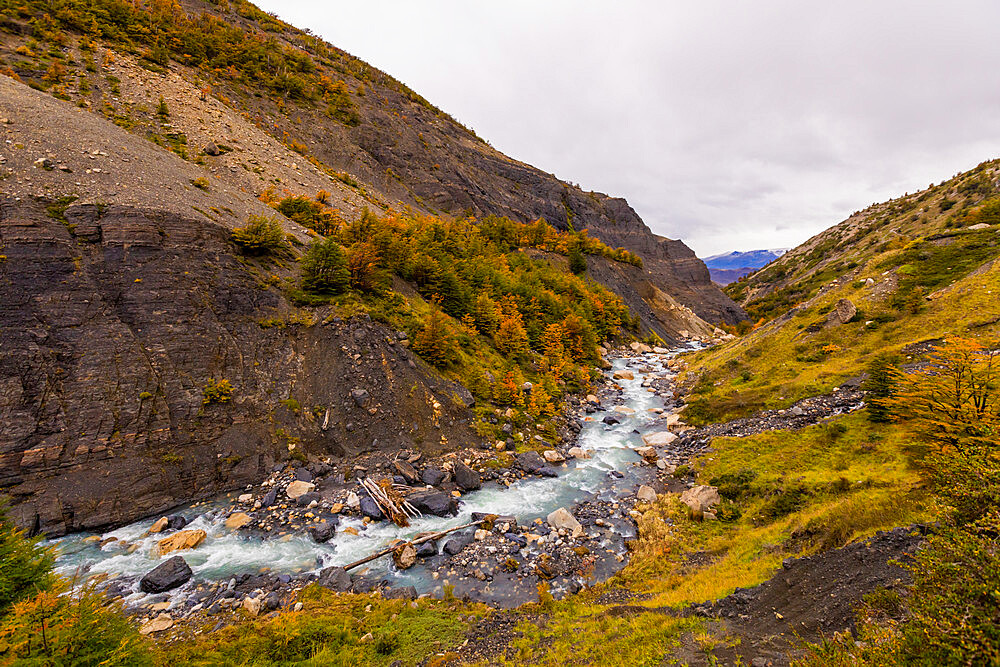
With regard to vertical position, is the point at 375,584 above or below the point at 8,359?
below

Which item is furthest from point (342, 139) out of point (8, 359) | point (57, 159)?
point (8, 359)

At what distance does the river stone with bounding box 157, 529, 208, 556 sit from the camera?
11.7 m

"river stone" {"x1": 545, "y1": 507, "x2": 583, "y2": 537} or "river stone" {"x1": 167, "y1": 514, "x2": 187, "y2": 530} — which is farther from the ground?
"river stone" {"x1": 167, "y1": 514, "x2": 187, "y2": 530}

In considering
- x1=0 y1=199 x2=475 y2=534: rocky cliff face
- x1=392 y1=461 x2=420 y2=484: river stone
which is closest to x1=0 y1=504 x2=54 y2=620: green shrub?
x1=0 y1=199 x2=475 y2=534: rocky cliff face

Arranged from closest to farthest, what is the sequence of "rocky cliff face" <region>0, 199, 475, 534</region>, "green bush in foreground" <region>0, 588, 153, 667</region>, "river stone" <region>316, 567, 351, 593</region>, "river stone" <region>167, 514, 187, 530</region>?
"green bush in foreground" <region>0, 588, 153, 667</region>, "river stone" <region>316, 567, 351, 593</region>, "rocky cliff face" <region>0, 199, 475, 534</region>, "river stone" <region>167, 514, 187, 530</region>

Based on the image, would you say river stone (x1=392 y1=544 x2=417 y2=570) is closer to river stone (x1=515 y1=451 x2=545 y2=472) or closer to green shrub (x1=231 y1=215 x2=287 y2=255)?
river stone (x1=515 y1=451 x2=545 y2=472)

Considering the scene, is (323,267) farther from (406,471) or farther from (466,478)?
(466,478)

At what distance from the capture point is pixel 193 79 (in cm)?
3566

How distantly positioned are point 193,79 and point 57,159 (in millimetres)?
27799

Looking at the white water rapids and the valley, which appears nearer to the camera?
the valley

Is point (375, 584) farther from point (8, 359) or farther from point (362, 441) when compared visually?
point (8, 359)

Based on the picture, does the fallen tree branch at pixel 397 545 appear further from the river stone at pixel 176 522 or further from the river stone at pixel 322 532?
the river stone at pixel 176 522

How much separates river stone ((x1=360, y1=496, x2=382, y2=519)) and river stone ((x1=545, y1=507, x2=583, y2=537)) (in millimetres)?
6571

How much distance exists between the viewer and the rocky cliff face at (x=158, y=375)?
12117 millimetres
